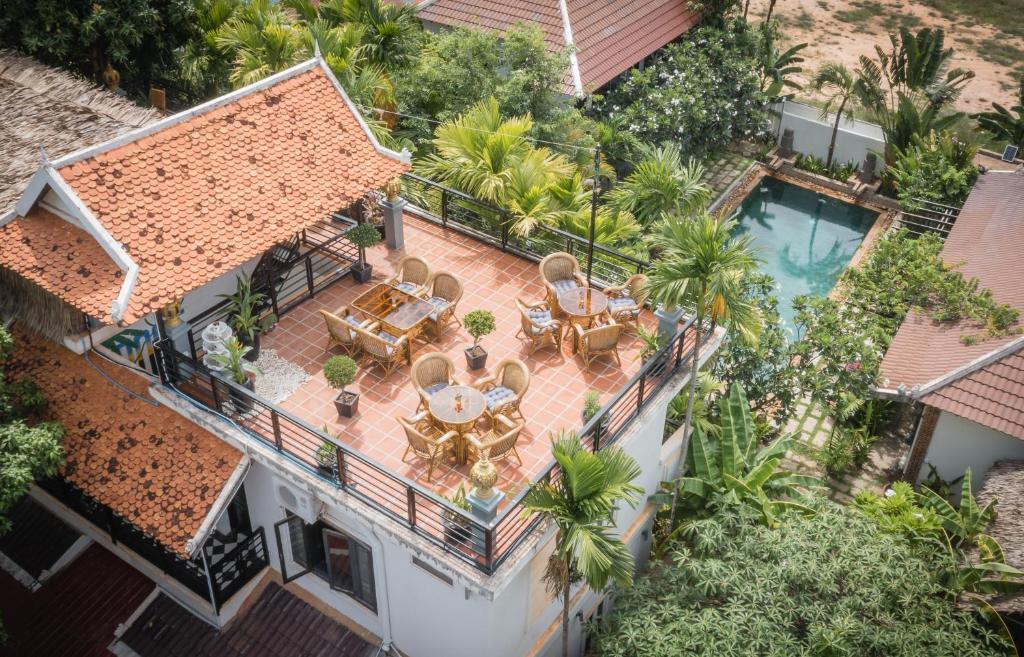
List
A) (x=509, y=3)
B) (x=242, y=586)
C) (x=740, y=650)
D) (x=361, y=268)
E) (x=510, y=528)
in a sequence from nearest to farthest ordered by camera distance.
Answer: (x=510, y=528), (x=740, y=650), (x=242, y=586), (x=361, y=268), (x=509, y=3)

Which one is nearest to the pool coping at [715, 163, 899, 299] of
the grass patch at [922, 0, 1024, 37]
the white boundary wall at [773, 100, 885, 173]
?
the white boundary wall at [773, 100, 885, 173]

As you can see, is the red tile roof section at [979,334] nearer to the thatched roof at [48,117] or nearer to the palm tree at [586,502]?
the palm tree at [586,502]

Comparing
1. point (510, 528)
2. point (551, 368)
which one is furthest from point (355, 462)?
point (551, 368)

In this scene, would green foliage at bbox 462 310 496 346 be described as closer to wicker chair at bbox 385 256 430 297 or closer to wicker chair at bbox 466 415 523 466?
wicker chair at bbox 385 256 430 297

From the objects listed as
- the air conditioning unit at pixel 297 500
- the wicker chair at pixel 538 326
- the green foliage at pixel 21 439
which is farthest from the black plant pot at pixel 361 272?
the green foliage at pixel 21 439

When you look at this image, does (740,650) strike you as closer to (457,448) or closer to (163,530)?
(457,448)

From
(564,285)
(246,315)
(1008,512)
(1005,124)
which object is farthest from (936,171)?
(246,315)
